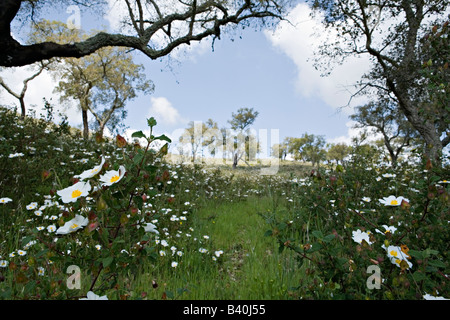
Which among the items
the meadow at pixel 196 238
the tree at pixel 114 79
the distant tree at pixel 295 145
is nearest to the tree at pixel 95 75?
the tree at pixel 114 79

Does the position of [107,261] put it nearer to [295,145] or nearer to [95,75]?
[95,75]

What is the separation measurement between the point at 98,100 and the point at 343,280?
35.6 metres

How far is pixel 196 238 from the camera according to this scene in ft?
10.5

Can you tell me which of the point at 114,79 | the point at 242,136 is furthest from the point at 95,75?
the point at 242,136

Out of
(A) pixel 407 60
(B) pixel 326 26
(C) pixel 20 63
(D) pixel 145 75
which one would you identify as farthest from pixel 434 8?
(D) pixel 145 75

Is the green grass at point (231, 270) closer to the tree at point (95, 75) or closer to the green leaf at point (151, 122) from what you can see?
the green leaf at point (151, 122)

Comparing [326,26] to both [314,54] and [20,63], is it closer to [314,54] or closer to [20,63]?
[314,54]

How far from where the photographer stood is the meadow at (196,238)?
46.4 inches

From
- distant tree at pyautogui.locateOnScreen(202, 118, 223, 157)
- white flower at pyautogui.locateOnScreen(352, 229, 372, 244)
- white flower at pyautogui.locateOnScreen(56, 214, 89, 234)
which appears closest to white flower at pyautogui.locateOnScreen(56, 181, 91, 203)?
white flower at pyautogui.locateOnScreen(56, 214, 89, 234)

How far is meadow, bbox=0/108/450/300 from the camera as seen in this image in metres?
1.18

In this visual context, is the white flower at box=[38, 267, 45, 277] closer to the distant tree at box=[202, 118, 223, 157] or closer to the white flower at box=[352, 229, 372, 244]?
the white flower at box=[352, 229, 372, 244]

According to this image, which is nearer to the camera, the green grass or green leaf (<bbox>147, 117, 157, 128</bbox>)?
green leaf (<bbox>147, 117, 157, 128</bbox>)

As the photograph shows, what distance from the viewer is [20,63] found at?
767 centimetres

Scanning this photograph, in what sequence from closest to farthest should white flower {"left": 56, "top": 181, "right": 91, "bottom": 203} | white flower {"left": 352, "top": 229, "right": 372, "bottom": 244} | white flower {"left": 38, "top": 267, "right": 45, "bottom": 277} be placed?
white flower {"left": 56, "top": 181, "right": 91, "bottom": 203} → white flower {"left": 352, "top": 229, "right": 372, "bottom": 244} → white flower {"left": 38, "top": 267, "right": 45, "bottom": 277}
